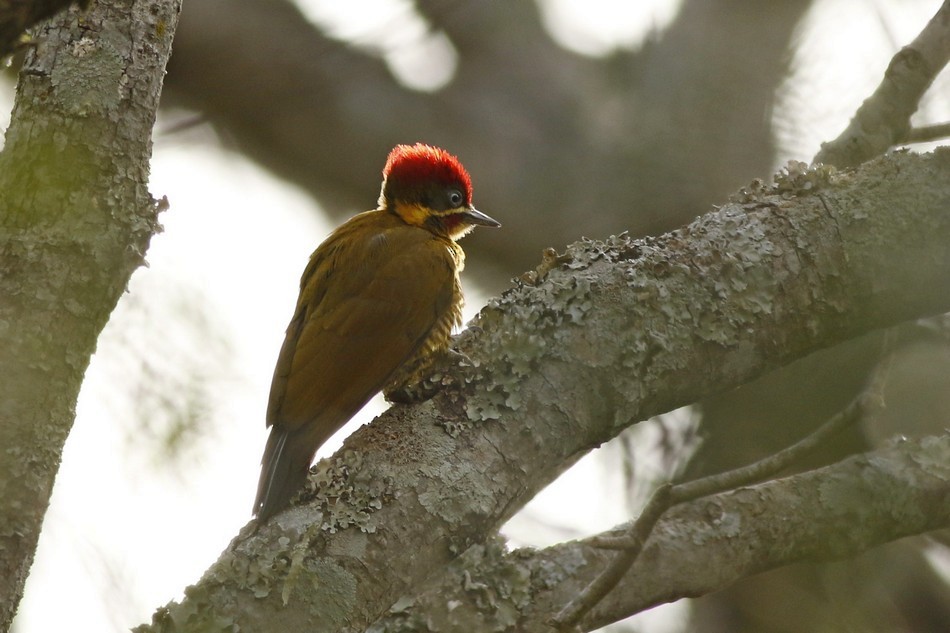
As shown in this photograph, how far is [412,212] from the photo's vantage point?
174 inches

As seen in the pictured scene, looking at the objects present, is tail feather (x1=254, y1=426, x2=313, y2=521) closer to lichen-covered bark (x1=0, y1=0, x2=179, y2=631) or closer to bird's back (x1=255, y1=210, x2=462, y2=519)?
bird's back (x1=255, y1=210, x2=462, y2=519)

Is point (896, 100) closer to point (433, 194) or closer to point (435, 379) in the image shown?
point (435, 379)

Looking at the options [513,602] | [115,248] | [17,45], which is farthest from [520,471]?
[17,45]

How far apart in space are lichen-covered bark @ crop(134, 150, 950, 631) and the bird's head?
6.09 ft

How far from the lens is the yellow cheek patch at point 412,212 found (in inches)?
172

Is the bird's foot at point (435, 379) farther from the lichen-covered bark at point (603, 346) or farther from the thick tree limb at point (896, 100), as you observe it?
the thick tree limb at point (896, 100)

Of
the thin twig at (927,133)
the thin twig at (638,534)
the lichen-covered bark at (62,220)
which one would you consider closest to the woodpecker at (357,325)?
the lichen-covered bark at (62,220)

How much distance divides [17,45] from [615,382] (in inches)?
54.3

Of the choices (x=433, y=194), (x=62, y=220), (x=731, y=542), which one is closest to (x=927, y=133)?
(x=731, y=542)

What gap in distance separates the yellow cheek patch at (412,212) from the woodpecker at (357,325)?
7 centimetres

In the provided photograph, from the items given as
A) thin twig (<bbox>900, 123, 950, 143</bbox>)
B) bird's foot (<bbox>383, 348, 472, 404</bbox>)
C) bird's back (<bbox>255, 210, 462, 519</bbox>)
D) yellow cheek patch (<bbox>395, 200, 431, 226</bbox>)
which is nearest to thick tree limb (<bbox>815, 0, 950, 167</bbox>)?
thin twig (<bbox>900, 123, 950, 143</bbox>)

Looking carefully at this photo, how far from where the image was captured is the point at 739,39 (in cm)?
614

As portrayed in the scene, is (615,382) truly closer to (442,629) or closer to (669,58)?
(442,629)

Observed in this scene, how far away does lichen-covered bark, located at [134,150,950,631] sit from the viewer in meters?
2.12
